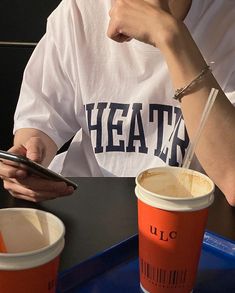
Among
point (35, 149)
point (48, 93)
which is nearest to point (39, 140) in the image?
point (35, 149)

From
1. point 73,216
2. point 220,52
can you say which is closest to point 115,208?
point 73,216

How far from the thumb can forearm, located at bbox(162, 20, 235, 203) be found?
0.30 metres

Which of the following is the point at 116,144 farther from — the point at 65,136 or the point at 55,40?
the point at 55,40

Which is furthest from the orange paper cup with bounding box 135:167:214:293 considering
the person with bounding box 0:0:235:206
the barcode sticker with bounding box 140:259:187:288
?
the person with bounding box 0:0:235:206

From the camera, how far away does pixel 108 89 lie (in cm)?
129

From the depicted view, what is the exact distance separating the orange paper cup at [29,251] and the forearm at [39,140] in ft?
1.94

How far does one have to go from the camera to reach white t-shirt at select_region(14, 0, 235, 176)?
1208mm

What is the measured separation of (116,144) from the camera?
1.28 metres

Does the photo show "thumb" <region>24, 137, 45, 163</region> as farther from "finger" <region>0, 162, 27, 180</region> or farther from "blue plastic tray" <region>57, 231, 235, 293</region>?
"blue plastic tray" <region>57, 231, 235, 293</region>

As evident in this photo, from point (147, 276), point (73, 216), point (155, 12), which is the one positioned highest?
point (155, 12)

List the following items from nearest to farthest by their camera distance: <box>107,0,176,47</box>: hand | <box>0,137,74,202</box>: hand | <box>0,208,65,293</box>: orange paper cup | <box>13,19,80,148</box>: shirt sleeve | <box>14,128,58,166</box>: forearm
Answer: <box>0,208,65,293</box>: orange paper cup
<box>0,137,74,202</box>: hand
<box>107,0,176,47</box>: hand
<box>14,128,58,166</box>: forearm
<box>13,19,80,148</box>: shirt sleeve

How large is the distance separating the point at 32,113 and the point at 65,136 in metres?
0.11

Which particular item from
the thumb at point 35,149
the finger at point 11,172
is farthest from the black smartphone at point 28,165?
the thumb at point 35,149

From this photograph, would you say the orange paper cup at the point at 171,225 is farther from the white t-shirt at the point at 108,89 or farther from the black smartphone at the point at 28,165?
the white t-shirt at the point at 108,89
